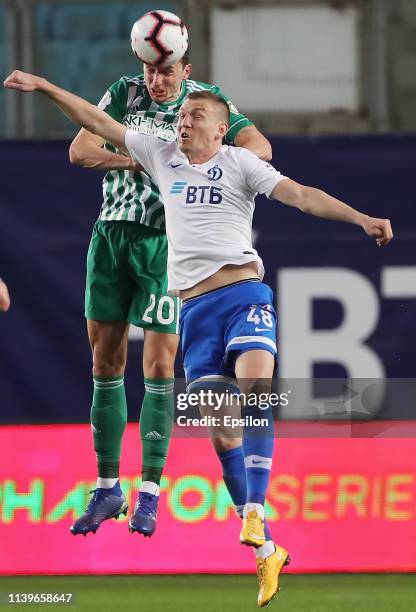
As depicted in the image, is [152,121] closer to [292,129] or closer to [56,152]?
[56,152]

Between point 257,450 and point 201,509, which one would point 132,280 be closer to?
point 257,450

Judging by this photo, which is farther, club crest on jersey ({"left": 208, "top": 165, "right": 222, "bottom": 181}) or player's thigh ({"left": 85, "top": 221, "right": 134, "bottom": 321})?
player's thigh ({"left": 85, "top": 221, "right": 134, "bottom": 321})

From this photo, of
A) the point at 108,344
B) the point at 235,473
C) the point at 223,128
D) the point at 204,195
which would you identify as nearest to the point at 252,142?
the point at 223,128

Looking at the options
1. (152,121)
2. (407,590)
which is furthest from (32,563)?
(152,121)

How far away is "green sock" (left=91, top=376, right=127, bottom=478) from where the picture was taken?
7.95 metres

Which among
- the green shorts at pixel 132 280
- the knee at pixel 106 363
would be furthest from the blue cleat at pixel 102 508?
the green shorts at pixel 132 280

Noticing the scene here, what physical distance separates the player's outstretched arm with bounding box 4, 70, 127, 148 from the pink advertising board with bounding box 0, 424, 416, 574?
2049 mm

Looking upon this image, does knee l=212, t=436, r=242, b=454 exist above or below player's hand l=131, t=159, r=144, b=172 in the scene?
below

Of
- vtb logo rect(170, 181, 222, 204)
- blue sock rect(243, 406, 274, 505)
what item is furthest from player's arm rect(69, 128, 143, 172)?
blue sock rect(243, 406, 274, 505)

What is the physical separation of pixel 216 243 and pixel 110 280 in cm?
72

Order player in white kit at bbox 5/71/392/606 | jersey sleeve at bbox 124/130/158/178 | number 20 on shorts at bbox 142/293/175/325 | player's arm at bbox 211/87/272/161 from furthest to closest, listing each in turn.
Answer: number 20 on shorts at bbox 142/293/175/325, player's arm at bbox 211/87/272/161, jersey sleeve at bbox 124/130/158/178, player in white kit at bbox 5/71/392/606

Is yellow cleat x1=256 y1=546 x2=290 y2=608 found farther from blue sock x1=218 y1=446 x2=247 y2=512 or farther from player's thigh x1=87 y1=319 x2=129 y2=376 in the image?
player's thigh x1=87 y1=319 x2=129 y2=376

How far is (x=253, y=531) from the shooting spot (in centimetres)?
691

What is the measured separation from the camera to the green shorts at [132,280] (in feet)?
25.3
